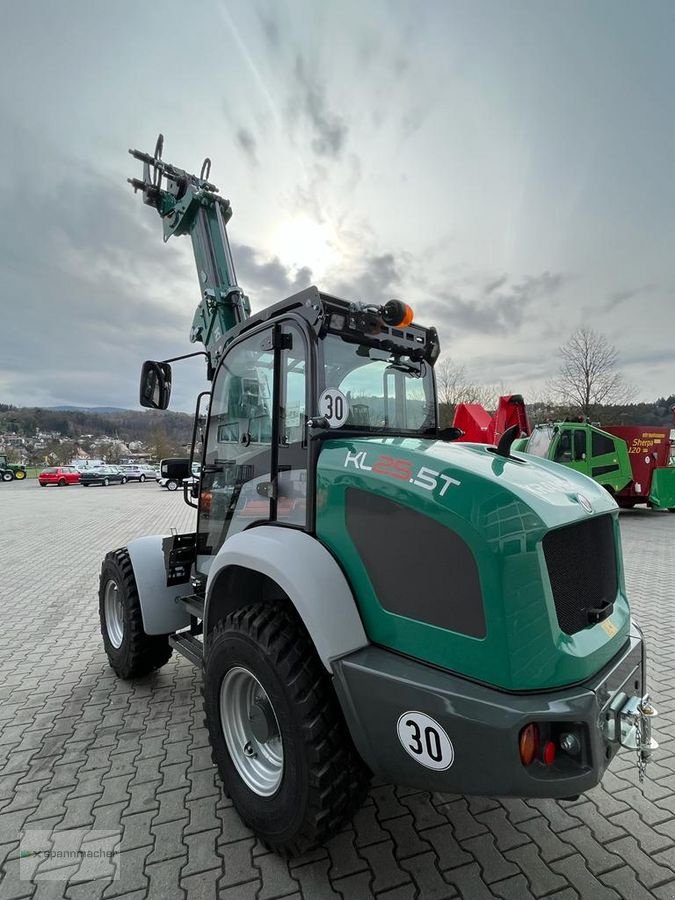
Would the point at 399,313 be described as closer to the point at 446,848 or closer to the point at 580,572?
the point at 580,572

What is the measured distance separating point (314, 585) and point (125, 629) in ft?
7.89

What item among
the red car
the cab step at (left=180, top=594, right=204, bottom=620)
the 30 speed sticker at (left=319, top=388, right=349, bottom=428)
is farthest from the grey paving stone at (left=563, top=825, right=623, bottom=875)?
the red car

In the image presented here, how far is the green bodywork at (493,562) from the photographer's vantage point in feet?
5.30

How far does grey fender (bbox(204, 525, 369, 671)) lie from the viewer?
1.90 m

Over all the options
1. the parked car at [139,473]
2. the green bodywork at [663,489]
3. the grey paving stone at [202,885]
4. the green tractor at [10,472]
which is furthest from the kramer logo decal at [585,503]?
the green tractor at [10,472]

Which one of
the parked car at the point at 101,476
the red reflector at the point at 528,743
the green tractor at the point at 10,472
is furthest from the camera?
the green tractor at the point at 10,472

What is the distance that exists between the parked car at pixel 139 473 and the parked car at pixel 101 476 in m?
1.11

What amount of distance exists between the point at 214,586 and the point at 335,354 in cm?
138

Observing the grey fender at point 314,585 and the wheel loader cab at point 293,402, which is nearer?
the grey fender at point 314,585

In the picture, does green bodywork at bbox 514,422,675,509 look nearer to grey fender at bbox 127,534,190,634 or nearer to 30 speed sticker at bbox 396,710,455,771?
grey fender at bbox 127,534,190,634

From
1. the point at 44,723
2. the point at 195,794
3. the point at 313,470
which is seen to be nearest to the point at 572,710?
the point at 313,470

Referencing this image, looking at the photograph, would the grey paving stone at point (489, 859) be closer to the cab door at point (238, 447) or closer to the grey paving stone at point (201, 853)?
the grey paving stone at point (201, 853)

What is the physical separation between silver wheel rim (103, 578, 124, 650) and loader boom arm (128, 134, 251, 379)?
2.24m

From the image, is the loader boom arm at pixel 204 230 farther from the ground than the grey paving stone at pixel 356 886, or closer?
farther from the ground
